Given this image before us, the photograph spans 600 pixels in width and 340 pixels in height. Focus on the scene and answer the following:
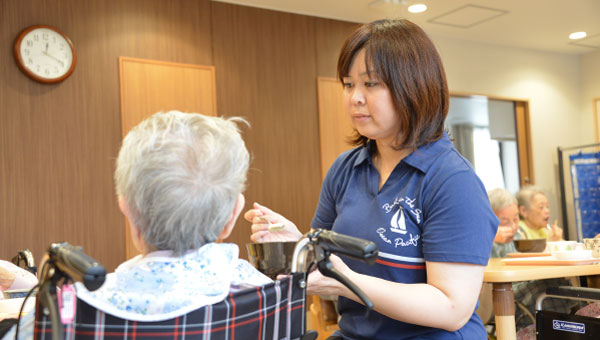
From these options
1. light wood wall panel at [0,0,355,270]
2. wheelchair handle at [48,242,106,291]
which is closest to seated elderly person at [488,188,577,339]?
light wood wall panel at [0,0,355,270]

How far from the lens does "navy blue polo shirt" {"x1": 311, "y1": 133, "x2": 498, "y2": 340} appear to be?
1274 millimetres

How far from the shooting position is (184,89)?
4.44m

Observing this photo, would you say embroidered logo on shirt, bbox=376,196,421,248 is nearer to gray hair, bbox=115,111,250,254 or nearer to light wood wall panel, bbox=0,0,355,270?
gray hair, bbox=115,111,250,254

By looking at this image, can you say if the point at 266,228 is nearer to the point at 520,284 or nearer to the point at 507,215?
the point at 520,284

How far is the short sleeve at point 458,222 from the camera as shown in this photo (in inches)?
49.5

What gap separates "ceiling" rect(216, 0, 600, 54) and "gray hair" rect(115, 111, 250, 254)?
395 centimetres

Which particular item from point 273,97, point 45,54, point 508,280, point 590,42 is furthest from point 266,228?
point 590,42

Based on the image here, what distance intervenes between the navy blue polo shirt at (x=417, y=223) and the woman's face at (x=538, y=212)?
11.1 feet

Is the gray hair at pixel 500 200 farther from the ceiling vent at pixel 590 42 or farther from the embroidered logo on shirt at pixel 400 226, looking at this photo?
the ceiling vent at pixel 590 42

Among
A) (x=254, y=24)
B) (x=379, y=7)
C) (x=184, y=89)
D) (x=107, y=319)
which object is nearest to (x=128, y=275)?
(x=107, y=319)

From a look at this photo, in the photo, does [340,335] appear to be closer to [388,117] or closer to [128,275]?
[388,117]

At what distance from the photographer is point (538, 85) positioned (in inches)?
268

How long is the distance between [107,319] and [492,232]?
85cm

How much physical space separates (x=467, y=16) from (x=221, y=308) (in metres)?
5.11
